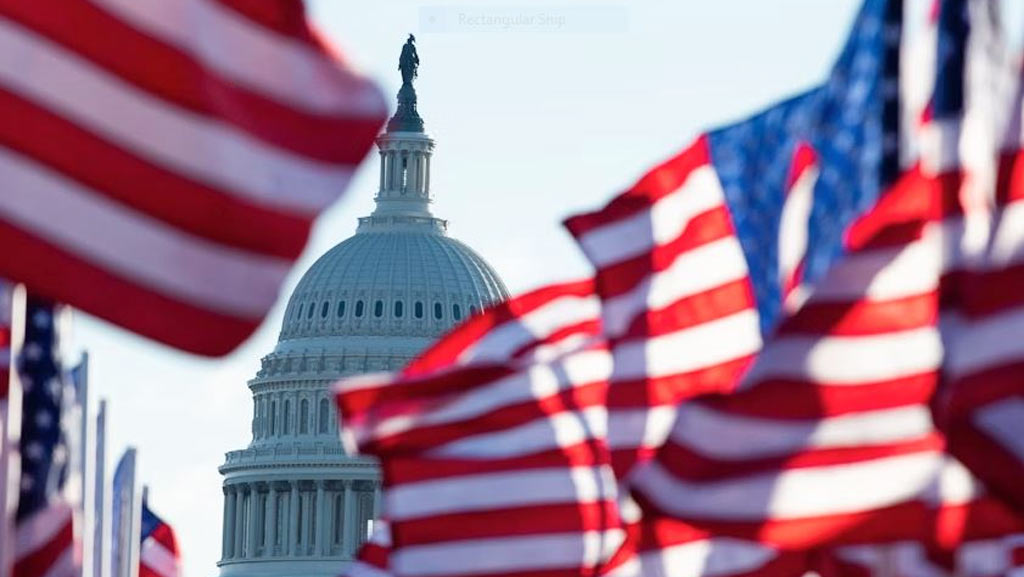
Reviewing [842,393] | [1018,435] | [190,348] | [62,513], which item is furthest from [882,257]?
[62,513]

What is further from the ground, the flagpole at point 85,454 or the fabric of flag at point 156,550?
the fabric of flag at point 156,550

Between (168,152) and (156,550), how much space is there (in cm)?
2990

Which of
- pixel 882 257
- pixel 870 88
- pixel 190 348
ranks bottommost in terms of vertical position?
pixel 190 348

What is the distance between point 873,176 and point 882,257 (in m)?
2.41

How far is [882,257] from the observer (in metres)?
18.0

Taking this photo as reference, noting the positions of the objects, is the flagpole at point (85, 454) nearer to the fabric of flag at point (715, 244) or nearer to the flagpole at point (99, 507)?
the flagpole at point (99, 507)

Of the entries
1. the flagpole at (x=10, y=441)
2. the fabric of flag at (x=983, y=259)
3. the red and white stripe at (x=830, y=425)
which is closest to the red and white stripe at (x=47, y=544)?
the flagpole at (x=10, y=441)

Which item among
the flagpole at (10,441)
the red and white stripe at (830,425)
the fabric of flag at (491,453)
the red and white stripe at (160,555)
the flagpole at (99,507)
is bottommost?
the red and white stripe at (830,425)

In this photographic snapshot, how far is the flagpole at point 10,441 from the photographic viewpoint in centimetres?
2100

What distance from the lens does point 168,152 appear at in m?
14.8

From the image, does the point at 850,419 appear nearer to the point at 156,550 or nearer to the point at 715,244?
the point at 715,244

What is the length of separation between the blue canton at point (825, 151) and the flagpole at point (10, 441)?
4221mm

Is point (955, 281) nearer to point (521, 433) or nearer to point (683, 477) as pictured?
point (683, 477)

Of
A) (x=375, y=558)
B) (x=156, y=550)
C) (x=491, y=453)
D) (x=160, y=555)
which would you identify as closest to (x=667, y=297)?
(x=491, y=453)
